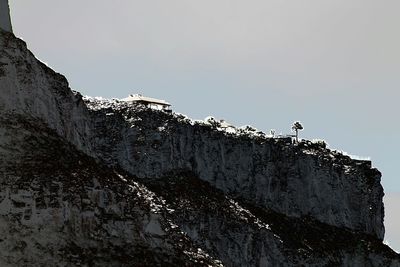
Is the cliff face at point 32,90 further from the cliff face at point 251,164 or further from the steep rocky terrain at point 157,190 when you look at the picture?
the cliff face at point 251,164

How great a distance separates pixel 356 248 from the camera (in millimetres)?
88500

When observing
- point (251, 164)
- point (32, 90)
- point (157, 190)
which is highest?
point (251, 164)

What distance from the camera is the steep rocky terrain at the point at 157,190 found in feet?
128

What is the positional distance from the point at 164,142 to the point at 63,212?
152ft

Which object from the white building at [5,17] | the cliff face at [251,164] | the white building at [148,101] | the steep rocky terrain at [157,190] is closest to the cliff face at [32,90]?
the steep rocky terrain at [157,190]

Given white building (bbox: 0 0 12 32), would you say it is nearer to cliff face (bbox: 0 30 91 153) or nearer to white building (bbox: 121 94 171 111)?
cliff face (bbox: 0 30 91 153)

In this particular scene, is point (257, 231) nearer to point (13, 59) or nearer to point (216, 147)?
point (216, 147)

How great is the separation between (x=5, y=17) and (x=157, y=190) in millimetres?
31288

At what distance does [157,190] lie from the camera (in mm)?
77812

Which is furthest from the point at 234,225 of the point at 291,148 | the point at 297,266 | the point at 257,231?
the point at 291,148

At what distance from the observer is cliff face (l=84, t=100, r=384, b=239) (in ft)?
277

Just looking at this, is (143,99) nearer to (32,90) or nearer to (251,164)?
(251,164)

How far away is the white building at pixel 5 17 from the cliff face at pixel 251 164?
Answer: 3157 centimetres

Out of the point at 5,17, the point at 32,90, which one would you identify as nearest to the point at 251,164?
the point at 5,17
